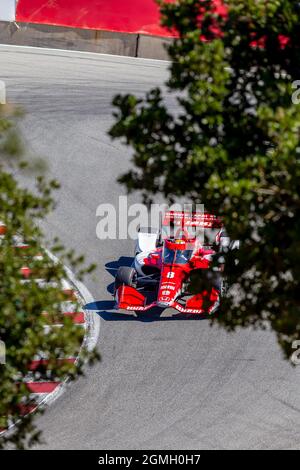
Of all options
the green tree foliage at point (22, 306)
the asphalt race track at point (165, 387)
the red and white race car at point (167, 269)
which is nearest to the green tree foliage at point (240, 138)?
the green tree foliage at point (22, 306)

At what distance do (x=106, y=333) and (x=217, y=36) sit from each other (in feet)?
27.0

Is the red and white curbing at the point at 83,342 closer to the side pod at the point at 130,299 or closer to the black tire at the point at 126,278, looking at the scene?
the side pod at the point at 130,299

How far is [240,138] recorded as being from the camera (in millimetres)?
8453

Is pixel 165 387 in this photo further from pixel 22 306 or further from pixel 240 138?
pixel 22 306

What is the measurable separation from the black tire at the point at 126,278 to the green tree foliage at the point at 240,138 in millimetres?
7893

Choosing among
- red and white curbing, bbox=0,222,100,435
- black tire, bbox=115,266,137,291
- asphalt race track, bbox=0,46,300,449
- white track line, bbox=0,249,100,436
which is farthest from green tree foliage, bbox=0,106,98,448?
black tire, bbox=115,266,137,291

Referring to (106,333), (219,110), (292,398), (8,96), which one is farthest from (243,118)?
(8,96)

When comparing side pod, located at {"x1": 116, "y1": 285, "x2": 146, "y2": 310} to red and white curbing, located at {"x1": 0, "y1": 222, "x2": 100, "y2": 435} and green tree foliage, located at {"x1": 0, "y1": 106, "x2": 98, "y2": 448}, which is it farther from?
green tree foliage, located at {"x1": 0, "y1": 106, "x2": 98, "y2": 448}

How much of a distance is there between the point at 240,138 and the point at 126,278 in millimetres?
8650

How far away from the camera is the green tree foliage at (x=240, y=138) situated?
8.01 metres

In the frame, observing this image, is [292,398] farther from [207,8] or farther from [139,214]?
[139,214]

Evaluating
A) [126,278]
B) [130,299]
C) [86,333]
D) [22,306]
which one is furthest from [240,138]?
[126,278]

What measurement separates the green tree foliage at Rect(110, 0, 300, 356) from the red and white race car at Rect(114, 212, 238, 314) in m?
7.04
